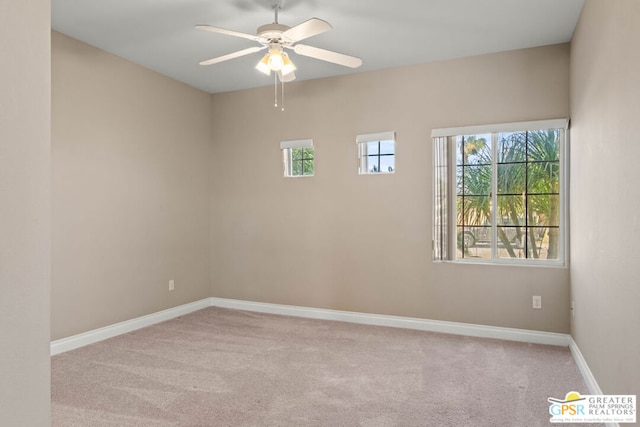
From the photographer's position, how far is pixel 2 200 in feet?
3.80

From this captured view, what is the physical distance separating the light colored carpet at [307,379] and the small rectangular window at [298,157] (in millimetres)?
1840

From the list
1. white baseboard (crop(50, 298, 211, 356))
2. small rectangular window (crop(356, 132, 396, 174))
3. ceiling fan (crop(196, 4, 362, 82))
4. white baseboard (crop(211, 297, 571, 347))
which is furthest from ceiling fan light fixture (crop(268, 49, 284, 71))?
white baseboard (crop(50, 298, 211, 356))

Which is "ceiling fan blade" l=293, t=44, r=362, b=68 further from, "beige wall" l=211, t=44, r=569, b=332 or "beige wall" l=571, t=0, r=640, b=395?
"beige wall" l=571, t=0, r=640, b=395

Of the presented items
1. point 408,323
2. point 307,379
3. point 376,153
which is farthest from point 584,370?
point 376,153

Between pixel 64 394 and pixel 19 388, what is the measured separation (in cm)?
186

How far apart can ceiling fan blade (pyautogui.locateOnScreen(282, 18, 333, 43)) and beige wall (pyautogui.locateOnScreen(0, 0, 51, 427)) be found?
156 centimetres

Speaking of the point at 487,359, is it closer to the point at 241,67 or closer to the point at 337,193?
the point at 337,193

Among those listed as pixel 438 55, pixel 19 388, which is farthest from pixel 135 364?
pixel 438 55

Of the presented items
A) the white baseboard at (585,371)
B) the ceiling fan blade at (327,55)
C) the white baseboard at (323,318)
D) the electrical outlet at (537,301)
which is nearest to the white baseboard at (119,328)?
the white baseboard at (323,318)

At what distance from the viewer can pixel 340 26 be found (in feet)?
11.1

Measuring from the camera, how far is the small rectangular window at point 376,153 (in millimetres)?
4371

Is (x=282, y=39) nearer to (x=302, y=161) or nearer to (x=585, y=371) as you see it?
(x=302, y=161)

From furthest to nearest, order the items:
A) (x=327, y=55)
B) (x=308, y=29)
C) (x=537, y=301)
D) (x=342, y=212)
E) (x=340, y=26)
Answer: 1. (x=342, y=212)
2. (x=537, y=301)
3. (x=340, y=26)
4. (x=327, y=55)
5. (x=308, y=29)

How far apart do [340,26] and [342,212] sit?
1.95 meters
